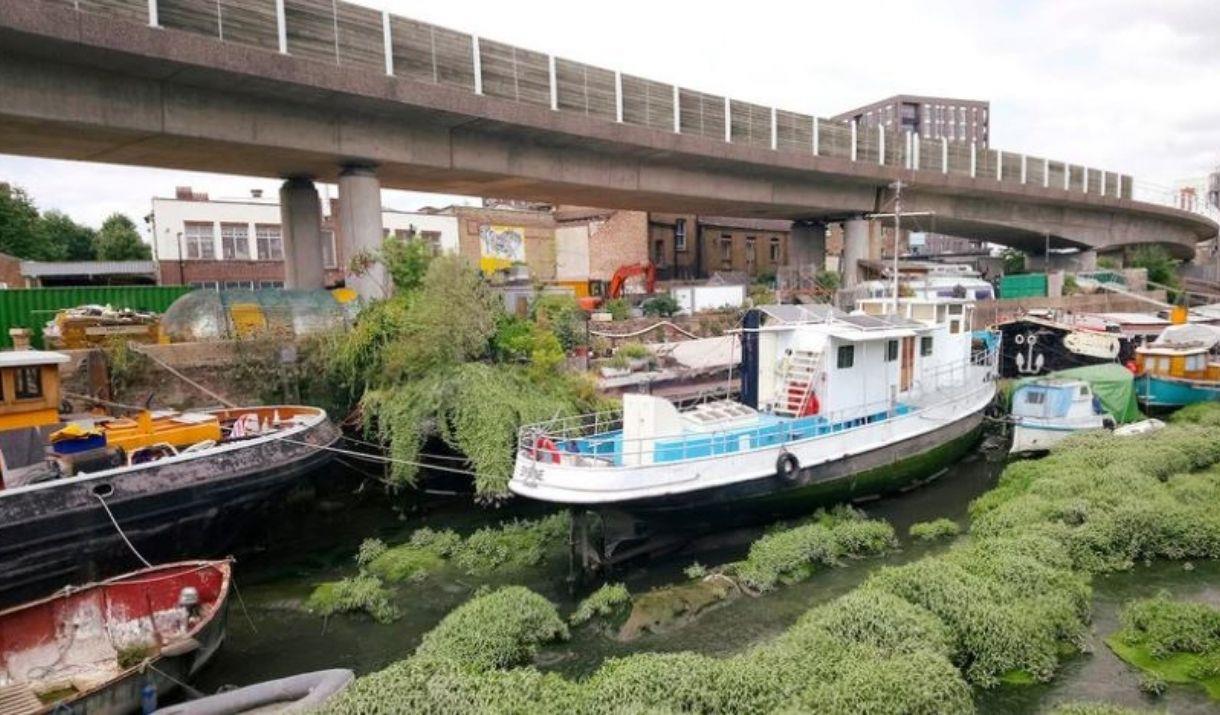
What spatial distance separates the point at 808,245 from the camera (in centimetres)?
3856

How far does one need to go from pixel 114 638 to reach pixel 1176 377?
2773cm

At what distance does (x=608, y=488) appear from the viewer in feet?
38.9

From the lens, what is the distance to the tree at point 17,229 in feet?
143

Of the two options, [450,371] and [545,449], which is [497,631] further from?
[450,371]

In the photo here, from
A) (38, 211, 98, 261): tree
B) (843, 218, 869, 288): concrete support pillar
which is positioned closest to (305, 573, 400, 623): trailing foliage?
(843, 218, 869, 288): concrete support pillar

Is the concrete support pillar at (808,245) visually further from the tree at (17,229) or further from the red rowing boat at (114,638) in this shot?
the tree at (17,229)

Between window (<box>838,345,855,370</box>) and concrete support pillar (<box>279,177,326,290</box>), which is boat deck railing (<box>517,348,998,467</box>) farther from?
concrete support pillar (<box>279,177,326,290</box>)

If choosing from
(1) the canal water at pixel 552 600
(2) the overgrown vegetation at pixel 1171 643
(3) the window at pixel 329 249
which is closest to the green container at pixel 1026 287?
(1) the canal water at pixel 552 600

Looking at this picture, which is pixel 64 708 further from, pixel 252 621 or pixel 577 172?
pixel 577 172

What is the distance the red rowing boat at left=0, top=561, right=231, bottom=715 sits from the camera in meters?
7.95

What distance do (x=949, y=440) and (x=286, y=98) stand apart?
60.0 feet

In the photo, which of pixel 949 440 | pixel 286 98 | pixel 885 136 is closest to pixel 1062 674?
pixel 949 440

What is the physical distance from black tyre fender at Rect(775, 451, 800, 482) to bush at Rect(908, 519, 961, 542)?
2587 millimetres

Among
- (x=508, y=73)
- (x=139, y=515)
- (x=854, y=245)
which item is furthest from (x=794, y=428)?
(x=854, y=245)
